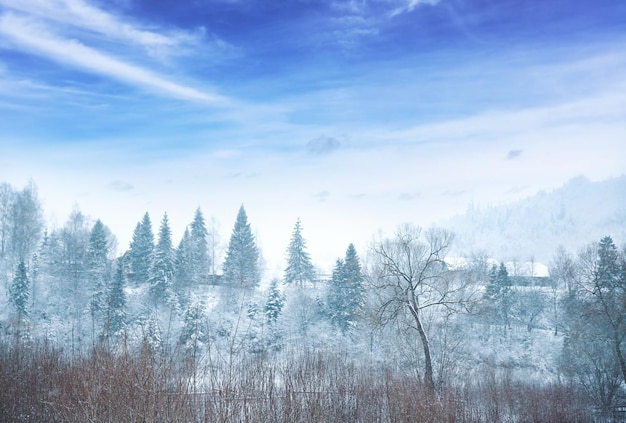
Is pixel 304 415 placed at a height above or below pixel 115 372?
below

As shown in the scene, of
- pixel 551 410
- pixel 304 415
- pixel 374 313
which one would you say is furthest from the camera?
pixel 374 313

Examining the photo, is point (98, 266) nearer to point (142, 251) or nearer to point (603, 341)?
point (142, 251)

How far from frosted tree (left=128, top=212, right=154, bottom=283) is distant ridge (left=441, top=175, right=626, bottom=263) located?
104875 mm

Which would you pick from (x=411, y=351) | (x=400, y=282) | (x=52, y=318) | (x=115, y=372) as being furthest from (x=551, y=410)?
(x=52, y=318)

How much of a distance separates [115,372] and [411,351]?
17903 mm

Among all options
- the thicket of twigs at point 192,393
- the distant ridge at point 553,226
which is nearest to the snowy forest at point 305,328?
the thicket of twigs at point 192,393

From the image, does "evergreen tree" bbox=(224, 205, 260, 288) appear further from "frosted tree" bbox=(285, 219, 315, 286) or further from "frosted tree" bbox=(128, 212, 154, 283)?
"frosted tree" bbox=(128, 212, 154, 283)

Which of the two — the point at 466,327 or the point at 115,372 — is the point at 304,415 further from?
the point at 466,327

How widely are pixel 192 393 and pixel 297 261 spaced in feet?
129

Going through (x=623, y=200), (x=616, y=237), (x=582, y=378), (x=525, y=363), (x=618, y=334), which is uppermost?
(x=623, y=200)

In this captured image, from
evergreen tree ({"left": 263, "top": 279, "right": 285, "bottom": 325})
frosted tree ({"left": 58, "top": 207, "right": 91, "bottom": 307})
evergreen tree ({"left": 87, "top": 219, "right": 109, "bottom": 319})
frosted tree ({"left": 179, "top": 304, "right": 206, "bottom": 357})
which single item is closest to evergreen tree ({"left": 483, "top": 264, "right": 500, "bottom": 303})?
evergreen tree ({"left": 263, "top": 279, "right": 285, "bottom": 325})

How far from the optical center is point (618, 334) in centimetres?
2228

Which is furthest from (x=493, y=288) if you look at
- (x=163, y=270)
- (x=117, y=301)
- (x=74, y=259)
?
(x=74, y=259)

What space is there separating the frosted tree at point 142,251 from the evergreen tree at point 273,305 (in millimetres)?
12939
